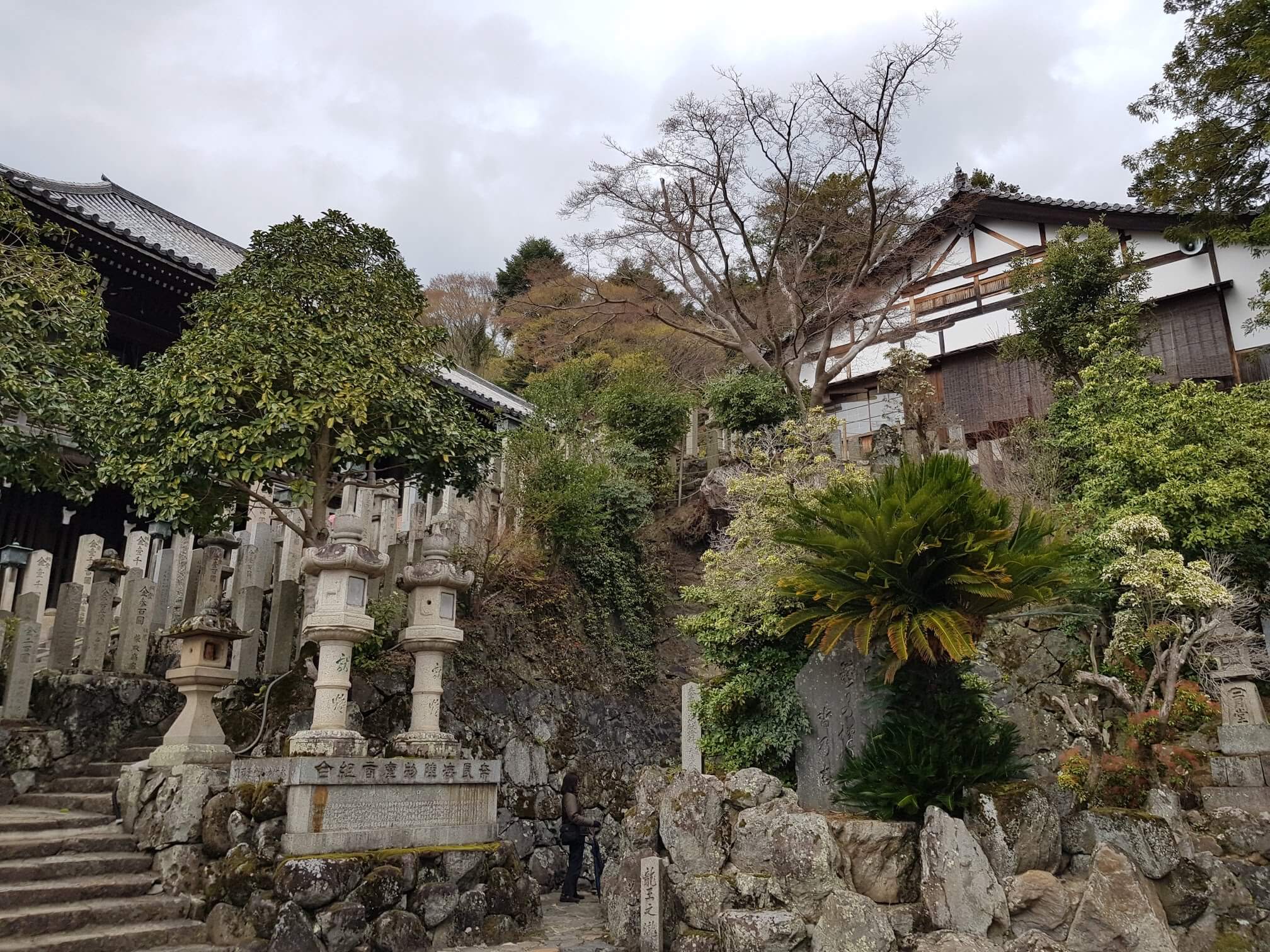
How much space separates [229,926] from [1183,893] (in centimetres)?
871

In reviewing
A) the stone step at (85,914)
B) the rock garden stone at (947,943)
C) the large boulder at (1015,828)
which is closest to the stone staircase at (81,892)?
the stone step at (85,914)

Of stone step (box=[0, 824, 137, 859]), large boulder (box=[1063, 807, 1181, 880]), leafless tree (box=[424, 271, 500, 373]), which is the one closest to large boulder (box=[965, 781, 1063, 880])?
large boulder (box=[1063, 807, 1181, 880])

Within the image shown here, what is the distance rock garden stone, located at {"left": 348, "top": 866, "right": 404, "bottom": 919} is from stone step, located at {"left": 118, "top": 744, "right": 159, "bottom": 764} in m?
3.73

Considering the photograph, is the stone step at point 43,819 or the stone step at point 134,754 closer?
the stone step at point 43,819

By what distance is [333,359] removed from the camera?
33.1 feet

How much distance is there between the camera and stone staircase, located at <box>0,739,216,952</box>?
6.71 m

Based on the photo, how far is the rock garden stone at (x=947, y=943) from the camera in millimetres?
6980

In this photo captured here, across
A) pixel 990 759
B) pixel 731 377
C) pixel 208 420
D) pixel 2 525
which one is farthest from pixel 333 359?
pixel 731 377

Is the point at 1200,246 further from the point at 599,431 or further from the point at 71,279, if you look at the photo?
the point at 71,279

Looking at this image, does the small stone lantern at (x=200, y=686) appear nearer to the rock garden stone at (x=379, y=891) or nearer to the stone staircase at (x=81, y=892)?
the stone staircase at (x=81, y=892)

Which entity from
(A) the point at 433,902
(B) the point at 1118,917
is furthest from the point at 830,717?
(A) the point at 433,902

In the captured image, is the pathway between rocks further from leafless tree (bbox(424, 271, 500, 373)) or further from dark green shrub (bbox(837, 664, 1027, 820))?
leafless tree (bbox(424, 271, 500, 373))

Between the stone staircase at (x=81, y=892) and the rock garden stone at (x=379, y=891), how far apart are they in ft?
4.03

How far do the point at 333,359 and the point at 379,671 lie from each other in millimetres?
4148
